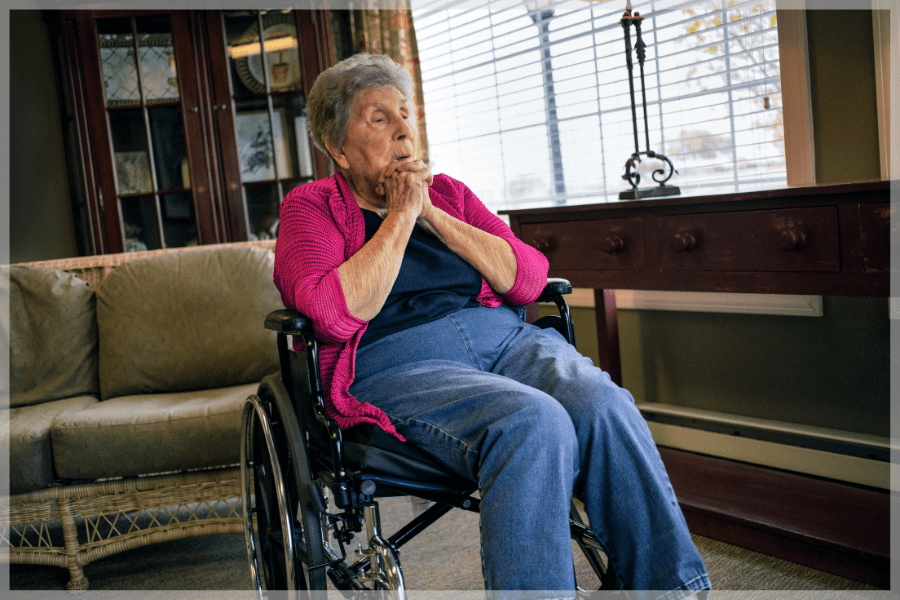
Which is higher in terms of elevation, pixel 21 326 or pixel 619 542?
pixel 21 326

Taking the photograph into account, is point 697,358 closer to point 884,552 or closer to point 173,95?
point 884,552

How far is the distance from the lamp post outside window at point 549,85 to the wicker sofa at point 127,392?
1071 millimetres

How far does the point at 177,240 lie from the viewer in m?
3.45

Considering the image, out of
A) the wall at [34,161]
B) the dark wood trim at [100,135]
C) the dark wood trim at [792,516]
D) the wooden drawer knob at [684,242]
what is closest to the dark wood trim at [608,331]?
the dark wood trim at [792,516]

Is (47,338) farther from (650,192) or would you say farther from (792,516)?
(792,516)

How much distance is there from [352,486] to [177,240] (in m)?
2.62

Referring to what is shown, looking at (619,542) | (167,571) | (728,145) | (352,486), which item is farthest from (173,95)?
(619,542)

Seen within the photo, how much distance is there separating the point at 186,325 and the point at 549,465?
1469 mm

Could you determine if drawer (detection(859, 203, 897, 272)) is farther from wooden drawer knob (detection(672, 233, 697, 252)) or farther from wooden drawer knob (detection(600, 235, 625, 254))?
wooden drawer knob (detection(600, 235, 625, 254))

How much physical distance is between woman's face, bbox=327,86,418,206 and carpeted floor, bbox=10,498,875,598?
992 millimetres

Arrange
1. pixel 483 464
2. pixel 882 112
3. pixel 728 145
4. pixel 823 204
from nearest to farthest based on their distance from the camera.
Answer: pixel 483 464
pixel 823 204
pixel 882 112
pixel 728 145

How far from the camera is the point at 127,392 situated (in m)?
2.18

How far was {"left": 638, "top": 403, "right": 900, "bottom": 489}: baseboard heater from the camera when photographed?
1.90 meters

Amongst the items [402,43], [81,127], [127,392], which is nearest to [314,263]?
[127,392]
